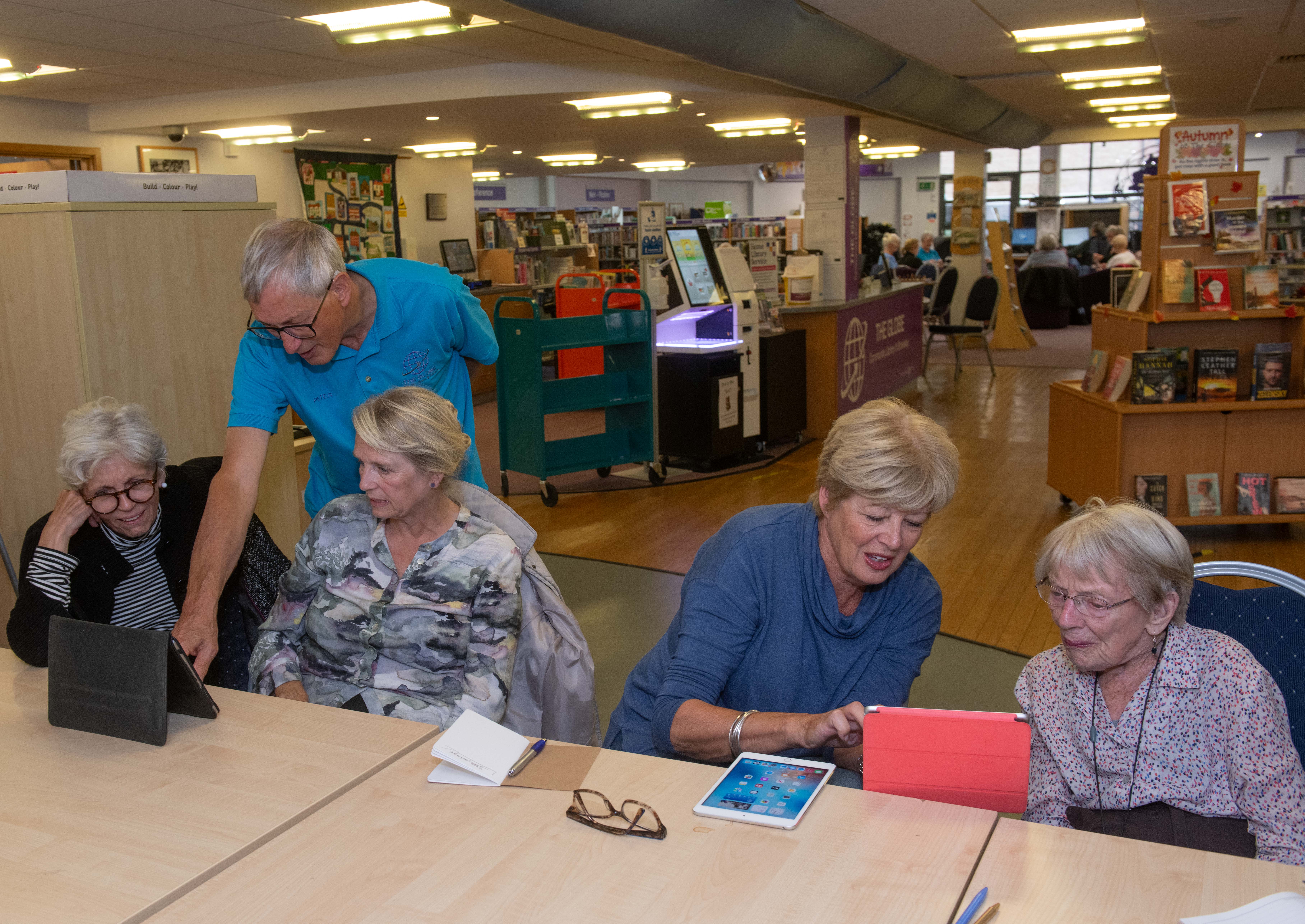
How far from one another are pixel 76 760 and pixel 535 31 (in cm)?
537

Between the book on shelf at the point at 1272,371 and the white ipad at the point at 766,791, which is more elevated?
the book on shelf at the point at 1272,371

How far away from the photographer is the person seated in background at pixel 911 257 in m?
16.5

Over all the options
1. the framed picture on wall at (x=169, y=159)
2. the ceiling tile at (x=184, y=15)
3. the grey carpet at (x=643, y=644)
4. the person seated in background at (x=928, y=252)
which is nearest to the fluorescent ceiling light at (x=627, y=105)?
the ceiling tile at (x=184, y=15)

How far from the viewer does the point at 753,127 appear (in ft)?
35.3

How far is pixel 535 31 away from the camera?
6.17 meters

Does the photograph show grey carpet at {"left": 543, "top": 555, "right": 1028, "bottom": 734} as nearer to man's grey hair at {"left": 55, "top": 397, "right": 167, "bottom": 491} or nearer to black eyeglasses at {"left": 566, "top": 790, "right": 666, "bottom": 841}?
man's grey hair at {"left": 55, "top": 397, "right": 167, "bottom": 491}

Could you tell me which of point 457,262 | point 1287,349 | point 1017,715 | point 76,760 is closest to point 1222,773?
point 1017,715

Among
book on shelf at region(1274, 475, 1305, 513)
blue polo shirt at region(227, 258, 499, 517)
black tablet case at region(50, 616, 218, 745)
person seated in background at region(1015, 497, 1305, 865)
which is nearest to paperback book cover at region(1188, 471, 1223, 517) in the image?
book on shelf at region(1274, 475, 1305, 513)

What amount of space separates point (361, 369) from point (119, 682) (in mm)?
1020

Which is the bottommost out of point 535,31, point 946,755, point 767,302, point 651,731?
point 651,731

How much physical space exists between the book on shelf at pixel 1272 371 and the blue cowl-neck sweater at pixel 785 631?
155 inches

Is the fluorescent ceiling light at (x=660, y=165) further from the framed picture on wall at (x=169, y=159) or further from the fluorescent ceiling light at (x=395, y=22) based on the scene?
the fluorescent ceiling light at (x=395, y=22)

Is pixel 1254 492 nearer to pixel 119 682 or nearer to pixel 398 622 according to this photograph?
pixel 398 622

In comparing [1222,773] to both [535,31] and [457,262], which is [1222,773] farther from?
[457,262]
